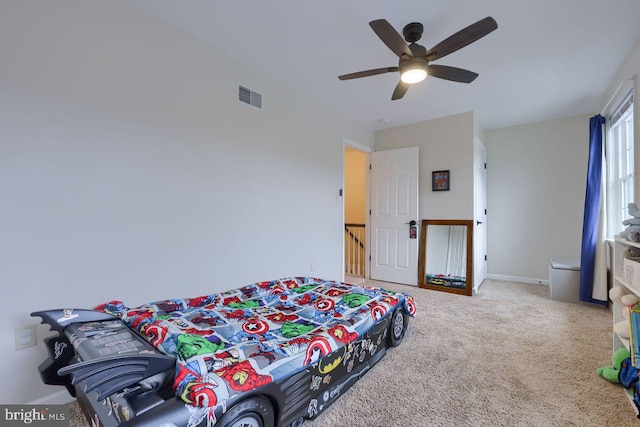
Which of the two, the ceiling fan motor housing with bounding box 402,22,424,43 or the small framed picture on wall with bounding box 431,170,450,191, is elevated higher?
the ceiling fan motor housing with bounding box 402,22,424,43

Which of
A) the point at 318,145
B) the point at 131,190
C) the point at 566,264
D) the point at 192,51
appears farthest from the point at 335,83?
the point at 566,264

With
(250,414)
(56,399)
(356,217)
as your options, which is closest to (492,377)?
(250,414)

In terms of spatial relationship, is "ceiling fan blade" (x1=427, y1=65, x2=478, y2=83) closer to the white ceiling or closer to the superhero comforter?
the white ceiling

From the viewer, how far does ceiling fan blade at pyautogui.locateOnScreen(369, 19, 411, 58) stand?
1.64 metres

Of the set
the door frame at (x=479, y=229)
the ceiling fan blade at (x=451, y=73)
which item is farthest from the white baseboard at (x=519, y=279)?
the ceiling fan blade at (x=451, y=73)

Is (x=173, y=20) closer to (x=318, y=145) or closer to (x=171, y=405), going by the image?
(x=318, y=145)

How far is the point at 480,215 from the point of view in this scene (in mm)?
4254

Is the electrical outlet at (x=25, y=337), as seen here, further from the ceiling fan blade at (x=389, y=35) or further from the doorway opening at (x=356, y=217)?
the doorway opening at (x=356, y=217)

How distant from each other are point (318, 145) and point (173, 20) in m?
1.93

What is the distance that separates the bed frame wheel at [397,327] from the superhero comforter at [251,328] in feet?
0.27

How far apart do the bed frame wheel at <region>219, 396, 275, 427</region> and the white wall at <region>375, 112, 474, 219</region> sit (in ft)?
11.9

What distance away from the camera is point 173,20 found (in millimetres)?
2051

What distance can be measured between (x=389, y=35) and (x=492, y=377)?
2396mm

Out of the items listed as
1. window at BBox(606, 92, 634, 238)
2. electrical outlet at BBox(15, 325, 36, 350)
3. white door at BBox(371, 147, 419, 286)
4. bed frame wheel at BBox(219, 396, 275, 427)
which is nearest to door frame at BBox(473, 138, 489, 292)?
white door at BBox(371, 147, 419, 286)
